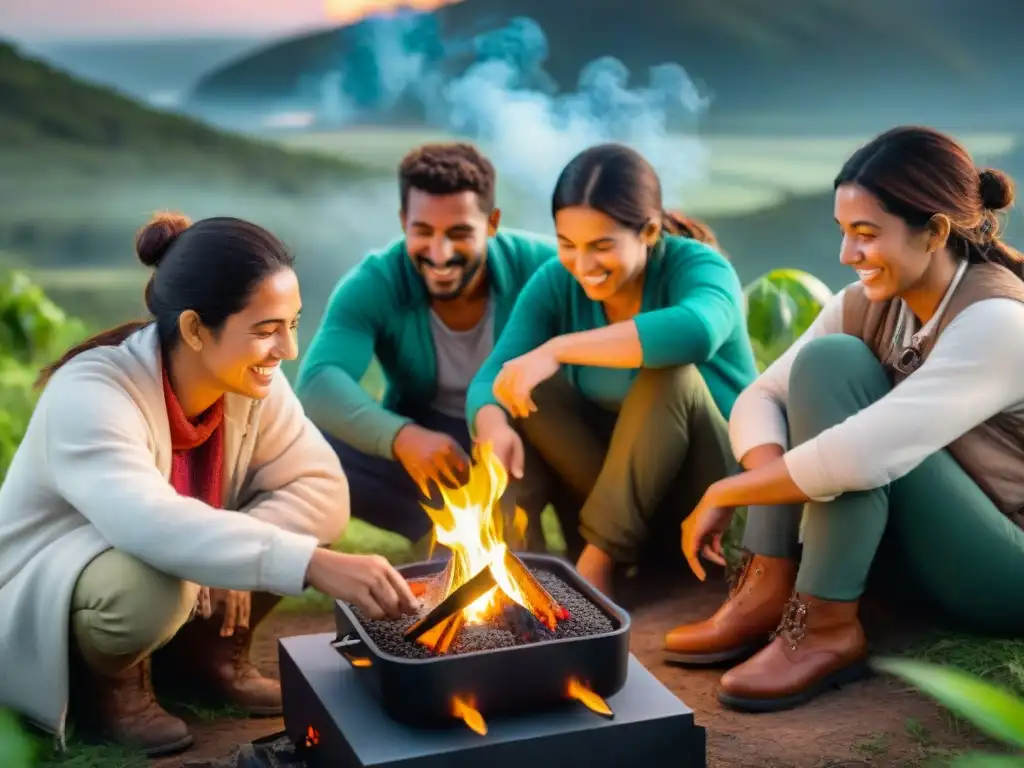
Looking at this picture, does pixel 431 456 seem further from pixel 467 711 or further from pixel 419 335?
pixel 467 711

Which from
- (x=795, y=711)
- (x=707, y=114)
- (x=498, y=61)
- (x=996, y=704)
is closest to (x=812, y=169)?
(x=707, y=114)

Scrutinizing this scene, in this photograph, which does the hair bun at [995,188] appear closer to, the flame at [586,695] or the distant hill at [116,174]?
the flame at [586,695]

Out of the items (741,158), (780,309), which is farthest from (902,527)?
(741,158)

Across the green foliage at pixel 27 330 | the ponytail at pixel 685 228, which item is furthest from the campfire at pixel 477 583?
the green foliage at pixel 27 330

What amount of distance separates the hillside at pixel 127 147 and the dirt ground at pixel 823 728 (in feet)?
13.9

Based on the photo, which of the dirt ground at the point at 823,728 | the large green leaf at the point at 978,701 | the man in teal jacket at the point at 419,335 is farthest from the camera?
the man in teal jacket at the point at 419,335

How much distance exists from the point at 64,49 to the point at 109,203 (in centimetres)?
79

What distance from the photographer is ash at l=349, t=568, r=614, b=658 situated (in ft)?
6.37

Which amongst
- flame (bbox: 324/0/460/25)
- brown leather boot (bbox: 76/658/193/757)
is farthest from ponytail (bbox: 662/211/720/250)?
flame (bbox: 324/0/460/25)

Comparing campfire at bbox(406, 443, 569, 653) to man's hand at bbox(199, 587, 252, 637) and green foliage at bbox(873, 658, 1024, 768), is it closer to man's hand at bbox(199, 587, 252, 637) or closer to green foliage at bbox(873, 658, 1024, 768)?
man's hand at bbox(199, 587, 252, 637)

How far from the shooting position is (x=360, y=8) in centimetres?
638

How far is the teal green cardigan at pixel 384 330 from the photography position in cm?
301

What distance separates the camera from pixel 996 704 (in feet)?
3.51

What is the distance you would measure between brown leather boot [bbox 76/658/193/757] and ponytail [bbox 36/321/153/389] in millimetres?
538
